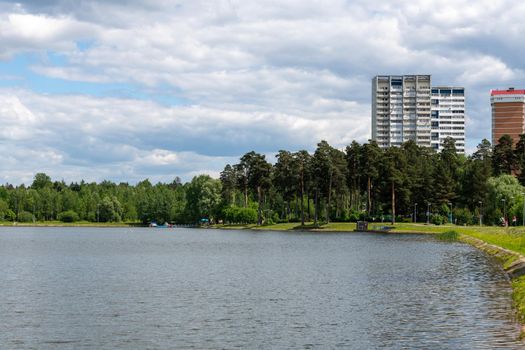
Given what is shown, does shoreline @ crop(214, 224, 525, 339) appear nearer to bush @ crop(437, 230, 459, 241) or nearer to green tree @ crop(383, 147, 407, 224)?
bush @ crop(437, 230, 459, 241)

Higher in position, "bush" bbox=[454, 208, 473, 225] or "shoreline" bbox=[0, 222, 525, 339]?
"bush" bbox=[454, 208, 473, 225]

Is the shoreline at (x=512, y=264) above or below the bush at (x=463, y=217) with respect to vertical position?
below

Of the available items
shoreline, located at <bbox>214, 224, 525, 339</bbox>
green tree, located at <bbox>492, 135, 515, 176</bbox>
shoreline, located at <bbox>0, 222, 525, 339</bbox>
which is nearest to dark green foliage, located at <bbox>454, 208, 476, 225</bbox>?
shoreline, located at <bbox>0, 222, 525, 339</bbox>

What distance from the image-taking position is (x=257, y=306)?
138ft

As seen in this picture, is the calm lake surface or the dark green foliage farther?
the dark green foliage

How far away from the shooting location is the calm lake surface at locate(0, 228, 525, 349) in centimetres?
3162

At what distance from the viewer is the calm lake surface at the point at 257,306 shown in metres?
31.6

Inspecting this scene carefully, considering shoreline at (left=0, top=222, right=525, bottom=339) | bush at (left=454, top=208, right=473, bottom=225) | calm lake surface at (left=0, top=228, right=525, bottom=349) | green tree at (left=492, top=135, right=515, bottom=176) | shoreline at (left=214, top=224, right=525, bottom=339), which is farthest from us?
green tree at (left=492, top=135, right=515, bottom=176)

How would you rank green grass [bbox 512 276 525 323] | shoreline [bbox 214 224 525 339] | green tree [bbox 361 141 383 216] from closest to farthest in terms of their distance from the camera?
1. green grass [bbox 512 276 525 323]
2. shoreline [bbox 214 224 525 339]
3. green tree [bbox 361 141 383 216]

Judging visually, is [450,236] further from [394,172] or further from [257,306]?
[257,306]

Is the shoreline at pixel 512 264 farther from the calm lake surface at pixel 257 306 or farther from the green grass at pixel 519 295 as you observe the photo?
the calm lake surface at pixel 257 306

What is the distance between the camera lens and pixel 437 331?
1314 inches

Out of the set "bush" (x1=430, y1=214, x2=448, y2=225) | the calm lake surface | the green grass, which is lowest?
the calm lake surface

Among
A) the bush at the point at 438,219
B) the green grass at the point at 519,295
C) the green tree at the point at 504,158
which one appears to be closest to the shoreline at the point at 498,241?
the green grass at the point at 519,295
